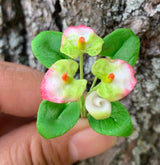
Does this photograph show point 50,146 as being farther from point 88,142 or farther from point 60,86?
point 60,86

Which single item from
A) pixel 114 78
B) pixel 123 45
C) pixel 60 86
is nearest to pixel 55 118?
pixel 60 86

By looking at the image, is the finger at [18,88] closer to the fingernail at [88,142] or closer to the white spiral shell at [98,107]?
the fingernail at [88,142]

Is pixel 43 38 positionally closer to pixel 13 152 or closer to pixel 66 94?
pixel 66 94

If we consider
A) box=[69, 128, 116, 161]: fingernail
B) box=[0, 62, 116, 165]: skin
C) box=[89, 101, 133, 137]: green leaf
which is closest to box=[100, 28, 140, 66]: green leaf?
box=[89, 101, 133, 137]: green leaf

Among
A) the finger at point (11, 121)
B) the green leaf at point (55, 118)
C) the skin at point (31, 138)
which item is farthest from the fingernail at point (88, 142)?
the finger at point (11, 121)

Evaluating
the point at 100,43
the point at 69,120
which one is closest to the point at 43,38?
the point at 100,43
